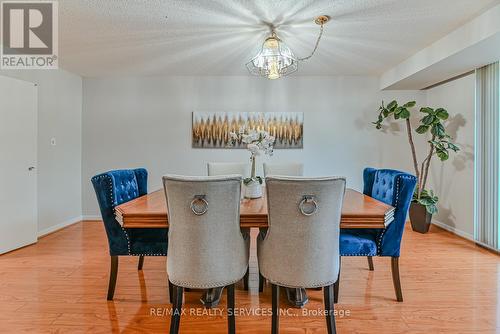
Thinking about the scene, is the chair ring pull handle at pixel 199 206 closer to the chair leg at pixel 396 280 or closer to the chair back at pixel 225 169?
the chair leg at pixel 396 280

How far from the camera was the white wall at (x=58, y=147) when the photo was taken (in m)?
3.58

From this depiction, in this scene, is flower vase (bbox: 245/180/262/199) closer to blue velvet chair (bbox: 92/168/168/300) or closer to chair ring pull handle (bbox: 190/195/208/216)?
blue velvet chair (bbox: 92/168/168/300)

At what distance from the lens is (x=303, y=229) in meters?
1.47

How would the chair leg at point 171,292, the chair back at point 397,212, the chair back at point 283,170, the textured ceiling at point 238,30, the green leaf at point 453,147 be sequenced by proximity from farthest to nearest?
the green leaf at point 453,147 < the chair back at point 283,170 < the textured ceiling at point 238,30 < the chair leg at point 171,292 < the chair back at point 397,212

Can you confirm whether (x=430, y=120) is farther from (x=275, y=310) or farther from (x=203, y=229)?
(x=203, y=229)

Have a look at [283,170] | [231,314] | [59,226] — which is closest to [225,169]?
[283,170]

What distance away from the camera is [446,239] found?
3.49 metres

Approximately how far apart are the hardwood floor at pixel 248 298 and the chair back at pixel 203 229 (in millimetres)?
489

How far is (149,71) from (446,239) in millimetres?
4556

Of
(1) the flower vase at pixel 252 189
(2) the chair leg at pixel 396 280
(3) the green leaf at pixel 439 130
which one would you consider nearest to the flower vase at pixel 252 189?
(1) the flower vase at pixel 252 189

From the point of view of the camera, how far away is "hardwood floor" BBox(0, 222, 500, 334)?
1780 millimetres

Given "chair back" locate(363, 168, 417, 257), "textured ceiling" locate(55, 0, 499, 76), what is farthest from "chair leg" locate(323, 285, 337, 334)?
"textured ceiling" locate(55, 0, 499, 76)

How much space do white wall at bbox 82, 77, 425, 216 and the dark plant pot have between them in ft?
2.64

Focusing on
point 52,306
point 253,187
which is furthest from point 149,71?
point 52,306
